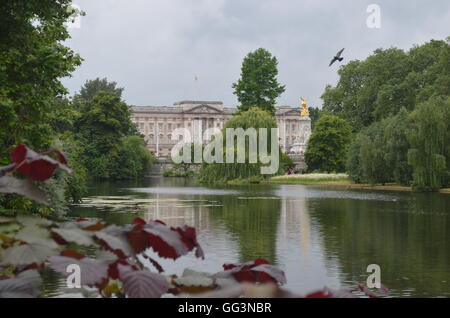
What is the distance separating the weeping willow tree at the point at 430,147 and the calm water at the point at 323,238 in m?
10.3

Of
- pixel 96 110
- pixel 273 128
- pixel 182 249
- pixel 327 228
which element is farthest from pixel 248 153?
pixel 182 249

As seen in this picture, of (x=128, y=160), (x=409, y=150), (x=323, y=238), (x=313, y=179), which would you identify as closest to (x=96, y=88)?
(x=128, y=160)

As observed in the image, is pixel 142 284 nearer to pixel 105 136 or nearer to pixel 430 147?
pixel 430 147

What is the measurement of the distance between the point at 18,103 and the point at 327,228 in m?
9.32

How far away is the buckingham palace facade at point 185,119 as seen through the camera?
132625mm

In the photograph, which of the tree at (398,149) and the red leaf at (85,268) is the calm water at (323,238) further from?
the tree at (398,149)

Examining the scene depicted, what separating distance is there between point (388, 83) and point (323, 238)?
4395 centimetres

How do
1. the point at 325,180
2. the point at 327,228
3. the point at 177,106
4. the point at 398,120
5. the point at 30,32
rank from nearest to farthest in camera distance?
the point at 30,32 → the point at 327,228 → the point at 398,120 → the point at 325,180 → the point at 177,106

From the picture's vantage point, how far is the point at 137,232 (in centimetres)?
182

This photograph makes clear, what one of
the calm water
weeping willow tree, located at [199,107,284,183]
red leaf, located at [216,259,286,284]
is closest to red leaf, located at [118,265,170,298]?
red leaf, located at [216,259,286,284]

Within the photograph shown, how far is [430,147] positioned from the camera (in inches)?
1484

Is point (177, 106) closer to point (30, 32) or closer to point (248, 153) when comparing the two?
point (248, 153)

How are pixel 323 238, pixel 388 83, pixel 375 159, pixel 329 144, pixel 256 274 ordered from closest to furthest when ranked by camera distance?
pixel 256 274, pixel 323 238, pixel 375 159, pixel 388 83, pixel 329 144

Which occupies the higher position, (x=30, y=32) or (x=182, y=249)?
(x=30, y=32)
